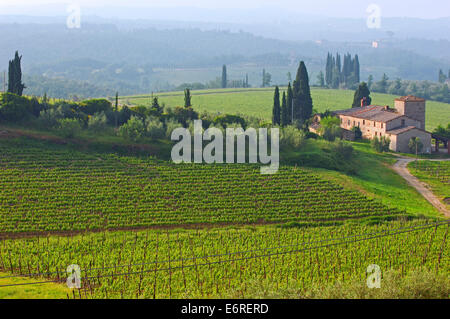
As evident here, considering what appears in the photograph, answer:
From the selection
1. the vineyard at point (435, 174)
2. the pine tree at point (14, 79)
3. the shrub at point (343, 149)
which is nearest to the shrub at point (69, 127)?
the pine tree at point (14, 79)

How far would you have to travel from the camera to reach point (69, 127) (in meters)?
52.4

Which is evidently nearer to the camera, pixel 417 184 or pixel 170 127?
pixel 417 184

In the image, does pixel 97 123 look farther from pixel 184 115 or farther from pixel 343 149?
pixel 343 149

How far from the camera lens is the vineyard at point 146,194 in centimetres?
3919

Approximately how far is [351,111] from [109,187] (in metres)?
40.3

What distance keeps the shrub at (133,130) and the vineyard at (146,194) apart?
161 inches

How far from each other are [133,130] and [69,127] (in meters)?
5.27

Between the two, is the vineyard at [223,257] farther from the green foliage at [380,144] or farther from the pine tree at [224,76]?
the pine tree at [224,76]

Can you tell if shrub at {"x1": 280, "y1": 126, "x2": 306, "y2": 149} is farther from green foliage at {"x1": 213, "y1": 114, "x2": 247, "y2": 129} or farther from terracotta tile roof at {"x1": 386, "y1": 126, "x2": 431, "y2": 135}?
terracotta tile roof at {"x1": 386, "y1": 126, "x2": 431, "y2": 135}

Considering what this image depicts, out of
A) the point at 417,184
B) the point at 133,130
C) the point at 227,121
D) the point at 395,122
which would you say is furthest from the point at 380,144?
the point at 133,130

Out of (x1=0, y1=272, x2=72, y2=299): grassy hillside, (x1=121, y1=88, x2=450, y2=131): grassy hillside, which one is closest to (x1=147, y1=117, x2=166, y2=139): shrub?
(x1=0, y1=272, x2=72, y2=299): grassy hillside

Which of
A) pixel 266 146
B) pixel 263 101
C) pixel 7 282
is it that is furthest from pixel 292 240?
pixel 263 101

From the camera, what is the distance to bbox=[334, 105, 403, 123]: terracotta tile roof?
221 ft

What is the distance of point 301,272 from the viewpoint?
30062 millimetres
